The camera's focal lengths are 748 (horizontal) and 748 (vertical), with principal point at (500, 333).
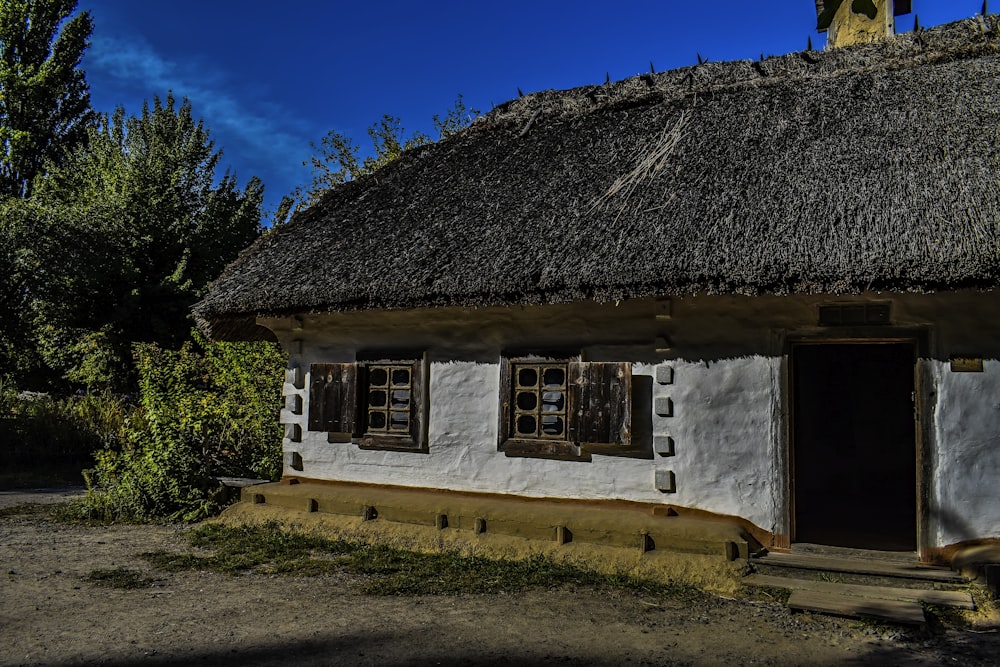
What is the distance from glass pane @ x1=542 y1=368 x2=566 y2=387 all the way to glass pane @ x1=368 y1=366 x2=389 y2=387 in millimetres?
1747

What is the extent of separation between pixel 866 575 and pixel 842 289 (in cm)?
204

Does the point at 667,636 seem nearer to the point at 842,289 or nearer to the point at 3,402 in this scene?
the point at 842,289

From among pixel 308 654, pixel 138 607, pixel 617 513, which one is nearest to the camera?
pixel 308 654

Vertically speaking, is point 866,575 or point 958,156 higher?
point 958,156

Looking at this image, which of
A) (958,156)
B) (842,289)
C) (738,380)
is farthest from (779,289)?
(958,156)

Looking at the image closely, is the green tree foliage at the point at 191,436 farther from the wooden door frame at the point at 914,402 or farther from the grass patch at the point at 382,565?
the wooden door frame at the point at 914,402

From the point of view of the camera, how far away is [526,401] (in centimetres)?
693

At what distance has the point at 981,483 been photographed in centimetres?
532

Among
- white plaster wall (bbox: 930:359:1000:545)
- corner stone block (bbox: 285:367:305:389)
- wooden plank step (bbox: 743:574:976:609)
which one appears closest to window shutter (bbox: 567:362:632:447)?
wooden plank step (bbox: 743:574:976:609)

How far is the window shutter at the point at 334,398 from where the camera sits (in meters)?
7.48

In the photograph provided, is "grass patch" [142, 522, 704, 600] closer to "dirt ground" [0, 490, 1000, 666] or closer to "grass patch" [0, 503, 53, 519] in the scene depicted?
"dirt ground" [0, 490, 1000, 666]

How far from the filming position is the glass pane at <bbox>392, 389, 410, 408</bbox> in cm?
746

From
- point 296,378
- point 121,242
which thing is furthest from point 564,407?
point 121,242

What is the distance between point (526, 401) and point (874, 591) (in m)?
3.17
